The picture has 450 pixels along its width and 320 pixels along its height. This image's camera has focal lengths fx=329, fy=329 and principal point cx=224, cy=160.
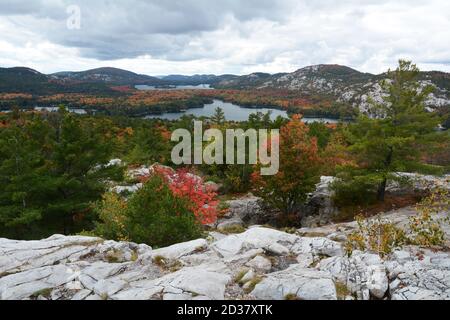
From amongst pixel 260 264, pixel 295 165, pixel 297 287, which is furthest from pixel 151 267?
pixel 295 165

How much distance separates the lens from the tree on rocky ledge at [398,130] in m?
18.2

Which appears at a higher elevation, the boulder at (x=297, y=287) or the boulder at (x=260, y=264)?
the boulder at (x=297, y=287)

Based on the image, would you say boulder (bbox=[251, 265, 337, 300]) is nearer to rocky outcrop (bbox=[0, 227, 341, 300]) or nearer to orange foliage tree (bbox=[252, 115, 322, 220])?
rocky outcrop (bbox=[0, 227, 341, 300])

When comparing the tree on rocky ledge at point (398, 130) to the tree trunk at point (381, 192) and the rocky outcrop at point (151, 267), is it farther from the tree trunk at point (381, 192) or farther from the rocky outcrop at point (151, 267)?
the rocky outcrop at point (151, 267)

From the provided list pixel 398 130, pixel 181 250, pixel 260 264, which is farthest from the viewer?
pixel 398 130

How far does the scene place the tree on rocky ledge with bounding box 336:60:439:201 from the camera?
18203 millimetres

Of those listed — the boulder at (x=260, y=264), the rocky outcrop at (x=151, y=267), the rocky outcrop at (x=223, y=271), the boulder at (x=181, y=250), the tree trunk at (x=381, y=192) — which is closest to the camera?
the rocky outcrop at (x=223, y=271)

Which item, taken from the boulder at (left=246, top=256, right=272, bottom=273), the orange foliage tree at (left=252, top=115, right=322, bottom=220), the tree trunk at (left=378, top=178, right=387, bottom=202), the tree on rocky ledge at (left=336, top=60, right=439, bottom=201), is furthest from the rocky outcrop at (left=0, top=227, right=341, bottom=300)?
the tree trunk at (left=378, top=178, right=387, bottom=202)

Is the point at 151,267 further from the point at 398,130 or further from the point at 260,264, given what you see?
the point at 398,130

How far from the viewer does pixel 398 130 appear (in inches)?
721

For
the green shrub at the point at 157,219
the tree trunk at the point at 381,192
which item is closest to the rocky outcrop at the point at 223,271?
the green shrub at the point at 157,219

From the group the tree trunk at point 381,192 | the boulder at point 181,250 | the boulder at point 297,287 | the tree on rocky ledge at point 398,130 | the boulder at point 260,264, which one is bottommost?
the tree trunk at point 381,192
